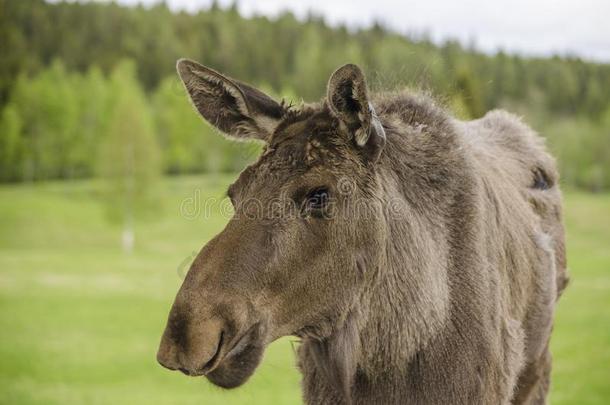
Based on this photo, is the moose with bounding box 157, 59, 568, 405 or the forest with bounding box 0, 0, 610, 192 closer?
the moose with bounding box 157, 59, 568, 405

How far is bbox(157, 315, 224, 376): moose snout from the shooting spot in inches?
130

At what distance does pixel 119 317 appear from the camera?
29922 mm

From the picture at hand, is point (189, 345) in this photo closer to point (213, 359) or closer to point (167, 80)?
point (213, 359)

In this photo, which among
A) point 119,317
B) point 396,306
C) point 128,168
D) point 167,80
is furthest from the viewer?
point 167,80

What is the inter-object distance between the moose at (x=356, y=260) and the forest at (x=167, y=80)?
33.3 meters

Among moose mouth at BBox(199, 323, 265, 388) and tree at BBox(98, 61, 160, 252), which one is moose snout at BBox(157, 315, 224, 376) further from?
tree at BBox(98, 61, 160, 252)

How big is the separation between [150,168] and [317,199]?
180 ft

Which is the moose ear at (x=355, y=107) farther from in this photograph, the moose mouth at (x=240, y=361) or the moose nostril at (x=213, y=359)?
the moose nostril at (x=213, y=359)

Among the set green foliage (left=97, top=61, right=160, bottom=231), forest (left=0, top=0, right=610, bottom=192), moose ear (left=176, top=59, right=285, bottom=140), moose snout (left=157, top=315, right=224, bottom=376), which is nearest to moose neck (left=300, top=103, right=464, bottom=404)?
moose ear (left=176, top=59, right=285, bottom=140)

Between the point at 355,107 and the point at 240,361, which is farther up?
the point at 355,107

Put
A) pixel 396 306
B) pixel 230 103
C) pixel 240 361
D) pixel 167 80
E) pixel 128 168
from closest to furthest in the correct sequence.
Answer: pixel 240 361 < pixel 396 306 < pixel 230 103 < pixel 128 168 < pixel 167 80

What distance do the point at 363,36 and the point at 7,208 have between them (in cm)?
9977

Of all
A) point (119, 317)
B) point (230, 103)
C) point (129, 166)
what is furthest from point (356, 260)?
point (129, 166)

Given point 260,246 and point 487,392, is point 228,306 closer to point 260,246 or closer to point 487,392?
point 260,246
